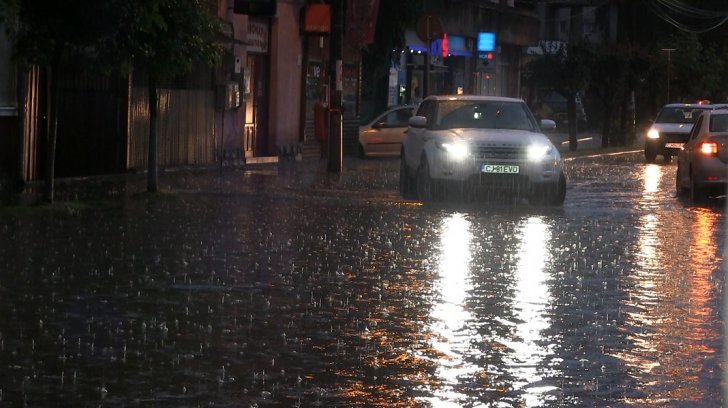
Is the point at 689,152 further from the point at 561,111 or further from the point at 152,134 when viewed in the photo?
the point at 561,111

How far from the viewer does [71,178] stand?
25.8 m

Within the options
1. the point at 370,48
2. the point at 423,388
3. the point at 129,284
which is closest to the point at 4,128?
the point at 129,284

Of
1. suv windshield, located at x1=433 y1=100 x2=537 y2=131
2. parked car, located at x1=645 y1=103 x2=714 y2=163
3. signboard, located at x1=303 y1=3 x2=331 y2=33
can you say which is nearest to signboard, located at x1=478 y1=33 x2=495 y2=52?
parked car, located at x1=645 y1=103 x2=714 y2=163

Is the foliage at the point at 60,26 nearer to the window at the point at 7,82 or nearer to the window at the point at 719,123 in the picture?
the window at the point at 7,82

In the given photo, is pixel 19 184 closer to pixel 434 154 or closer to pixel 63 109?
pixel 63 109

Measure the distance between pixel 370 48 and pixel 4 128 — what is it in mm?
21643

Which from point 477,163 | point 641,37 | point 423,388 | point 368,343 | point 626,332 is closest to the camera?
point 423,388

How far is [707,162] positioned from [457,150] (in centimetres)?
392

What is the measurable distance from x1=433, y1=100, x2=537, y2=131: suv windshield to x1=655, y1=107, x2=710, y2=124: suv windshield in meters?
17.5

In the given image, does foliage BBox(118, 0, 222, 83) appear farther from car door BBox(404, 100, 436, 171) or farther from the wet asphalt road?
car door BBox(404, 100, 436, 171)

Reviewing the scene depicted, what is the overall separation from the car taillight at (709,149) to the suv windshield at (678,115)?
677 inches

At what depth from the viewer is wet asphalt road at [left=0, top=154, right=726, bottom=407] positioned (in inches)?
340

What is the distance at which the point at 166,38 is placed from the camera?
21.3 metres

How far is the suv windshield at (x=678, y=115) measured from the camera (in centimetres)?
4200
